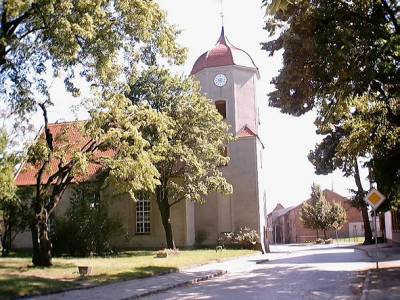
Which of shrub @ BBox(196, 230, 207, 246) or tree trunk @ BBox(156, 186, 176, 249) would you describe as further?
shrub @ BBox(196, 230, 207, 246)

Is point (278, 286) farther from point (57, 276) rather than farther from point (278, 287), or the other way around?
point (57, 276)

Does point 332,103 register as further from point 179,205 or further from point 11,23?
point 179,205

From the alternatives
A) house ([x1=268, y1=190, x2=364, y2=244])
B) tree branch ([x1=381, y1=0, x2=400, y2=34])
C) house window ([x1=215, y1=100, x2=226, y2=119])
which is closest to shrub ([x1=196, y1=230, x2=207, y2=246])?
house window ([x1=215, y1=100, x2=226, y2=119])

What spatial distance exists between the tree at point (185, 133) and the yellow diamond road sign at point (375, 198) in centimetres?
1520

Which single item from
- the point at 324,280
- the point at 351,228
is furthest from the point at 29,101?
the point at 351,228

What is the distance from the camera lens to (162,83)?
34.4 m

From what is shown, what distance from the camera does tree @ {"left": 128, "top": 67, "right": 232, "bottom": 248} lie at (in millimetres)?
33656

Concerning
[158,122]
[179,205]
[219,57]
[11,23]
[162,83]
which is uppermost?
[219,57]

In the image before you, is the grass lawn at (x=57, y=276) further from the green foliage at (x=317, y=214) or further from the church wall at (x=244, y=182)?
the green foliage at (x=317, y=214)

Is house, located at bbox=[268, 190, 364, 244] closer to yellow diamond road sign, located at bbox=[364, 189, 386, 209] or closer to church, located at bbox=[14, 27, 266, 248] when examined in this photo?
church, located at bbox=[14, 27, 266, 248]

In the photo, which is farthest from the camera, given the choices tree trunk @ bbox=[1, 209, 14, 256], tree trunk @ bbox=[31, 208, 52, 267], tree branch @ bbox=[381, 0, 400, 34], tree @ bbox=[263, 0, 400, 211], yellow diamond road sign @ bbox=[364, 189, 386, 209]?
tree trunk @ bbox=[1, 209, 14, 256]

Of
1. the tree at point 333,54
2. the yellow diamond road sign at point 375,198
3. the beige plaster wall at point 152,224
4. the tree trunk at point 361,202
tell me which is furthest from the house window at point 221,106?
the tree at point 333,54

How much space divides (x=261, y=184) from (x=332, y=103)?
2651cm

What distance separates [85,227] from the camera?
29578mm
